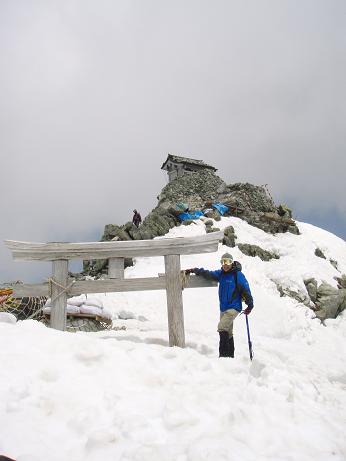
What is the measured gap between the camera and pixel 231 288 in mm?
6734

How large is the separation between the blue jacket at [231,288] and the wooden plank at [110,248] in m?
0.49

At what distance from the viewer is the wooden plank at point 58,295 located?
6.52 meters

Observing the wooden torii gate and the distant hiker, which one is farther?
the distant hiker

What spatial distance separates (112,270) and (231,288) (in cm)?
226

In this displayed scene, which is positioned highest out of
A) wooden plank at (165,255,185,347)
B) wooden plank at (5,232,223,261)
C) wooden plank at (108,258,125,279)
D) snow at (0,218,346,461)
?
wooden plank at (5,232,223,261)

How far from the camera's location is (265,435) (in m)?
3.13

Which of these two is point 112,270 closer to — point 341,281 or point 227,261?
point 227,261

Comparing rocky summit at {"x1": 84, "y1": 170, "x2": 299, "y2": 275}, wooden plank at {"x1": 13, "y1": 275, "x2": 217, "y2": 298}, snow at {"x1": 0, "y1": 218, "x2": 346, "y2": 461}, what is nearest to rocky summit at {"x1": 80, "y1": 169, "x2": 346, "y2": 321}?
rocky summit at {"x1": 84, "y1": 170, "x2": 299, "y2": 275}

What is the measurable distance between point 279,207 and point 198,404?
38002 millimetres

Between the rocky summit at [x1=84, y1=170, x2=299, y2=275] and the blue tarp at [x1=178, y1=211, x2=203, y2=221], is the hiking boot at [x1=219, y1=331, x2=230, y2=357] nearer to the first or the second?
the rocky summit at [x1=84, y1=170, x2=299, y2=275]

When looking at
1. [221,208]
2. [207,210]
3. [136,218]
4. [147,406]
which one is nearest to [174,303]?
[147,406]

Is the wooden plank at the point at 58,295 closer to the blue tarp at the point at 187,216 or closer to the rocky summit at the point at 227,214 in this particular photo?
the rocky summit at the point at 227,214

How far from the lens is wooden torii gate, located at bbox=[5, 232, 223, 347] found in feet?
21.3

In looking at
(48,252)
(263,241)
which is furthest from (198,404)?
(263,241)
